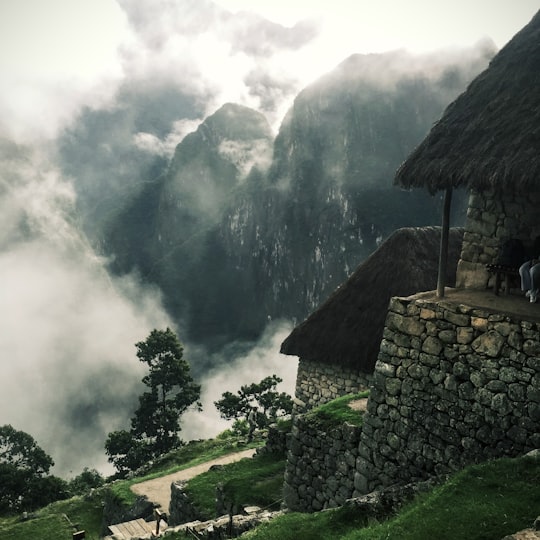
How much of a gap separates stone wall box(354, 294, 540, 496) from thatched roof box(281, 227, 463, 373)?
5.75 meters

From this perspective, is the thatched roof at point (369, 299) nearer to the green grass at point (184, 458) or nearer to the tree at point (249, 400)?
the green grass at point (184, 458)

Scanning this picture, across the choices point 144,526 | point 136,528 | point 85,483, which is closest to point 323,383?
point 144,526

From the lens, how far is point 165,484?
17750 mm

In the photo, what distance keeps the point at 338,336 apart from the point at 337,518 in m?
8.08

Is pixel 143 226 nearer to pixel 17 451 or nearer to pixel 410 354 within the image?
pixel 17 451

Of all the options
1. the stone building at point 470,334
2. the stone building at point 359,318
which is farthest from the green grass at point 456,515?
the stone building at point 359,318

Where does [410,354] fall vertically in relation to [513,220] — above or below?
below

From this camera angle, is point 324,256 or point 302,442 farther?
point 324,256

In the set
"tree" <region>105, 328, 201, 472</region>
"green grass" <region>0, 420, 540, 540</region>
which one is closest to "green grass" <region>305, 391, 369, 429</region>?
"green grass" <region>0, 420, 540, 540</region>

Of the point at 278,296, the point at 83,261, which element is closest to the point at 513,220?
the point at 278,296

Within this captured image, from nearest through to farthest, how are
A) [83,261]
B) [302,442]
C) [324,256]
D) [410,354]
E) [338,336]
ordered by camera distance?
[410,354] < [302,442] < [338,336] < [324,256] < [83,261]

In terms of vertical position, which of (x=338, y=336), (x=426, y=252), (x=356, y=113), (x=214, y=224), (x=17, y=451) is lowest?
(x=17, y=451)

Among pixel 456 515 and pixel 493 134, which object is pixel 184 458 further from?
pixel 493 134

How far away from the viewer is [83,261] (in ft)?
452
